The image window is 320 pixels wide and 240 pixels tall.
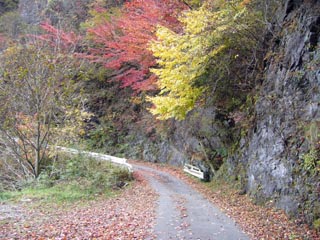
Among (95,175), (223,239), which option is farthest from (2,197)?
(223,239)

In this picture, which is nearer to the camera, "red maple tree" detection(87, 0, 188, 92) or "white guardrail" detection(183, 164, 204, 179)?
"white guardrail" detection(183, 164, 204, 179)

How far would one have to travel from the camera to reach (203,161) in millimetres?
15930

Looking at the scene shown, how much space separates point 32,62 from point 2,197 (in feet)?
18.1

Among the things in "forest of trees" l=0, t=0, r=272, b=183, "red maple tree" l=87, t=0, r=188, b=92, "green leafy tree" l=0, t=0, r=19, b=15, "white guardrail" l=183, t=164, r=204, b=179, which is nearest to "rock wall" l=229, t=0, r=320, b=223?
"forest of trees" l=0, t=0, r=272, b=183

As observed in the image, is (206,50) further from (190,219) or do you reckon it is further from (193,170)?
(193,170)

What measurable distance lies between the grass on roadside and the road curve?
2196 millimetres

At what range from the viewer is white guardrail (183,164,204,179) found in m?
15.1

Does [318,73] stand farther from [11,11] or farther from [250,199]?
[11,11]

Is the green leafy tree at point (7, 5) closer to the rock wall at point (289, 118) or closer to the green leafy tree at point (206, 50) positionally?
the green leafy tree at point (206, 50)

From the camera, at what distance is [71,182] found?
1310 centimetres

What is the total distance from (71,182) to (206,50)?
7225mm

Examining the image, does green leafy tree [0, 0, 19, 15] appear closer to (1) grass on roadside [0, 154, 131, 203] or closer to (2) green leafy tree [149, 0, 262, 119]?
(1) grass on roadside [0, 154, 131, 203]

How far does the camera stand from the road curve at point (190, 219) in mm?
7047

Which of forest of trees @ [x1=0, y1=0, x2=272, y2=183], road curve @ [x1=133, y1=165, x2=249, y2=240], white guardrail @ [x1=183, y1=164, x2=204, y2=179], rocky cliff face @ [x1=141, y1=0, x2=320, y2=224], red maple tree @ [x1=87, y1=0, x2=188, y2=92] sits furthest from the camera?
red maple tree @ [x1=87, y1=0, x2=188, y2=92]
